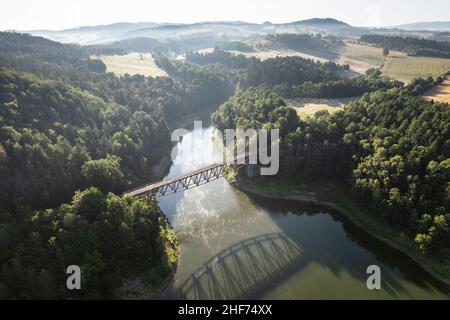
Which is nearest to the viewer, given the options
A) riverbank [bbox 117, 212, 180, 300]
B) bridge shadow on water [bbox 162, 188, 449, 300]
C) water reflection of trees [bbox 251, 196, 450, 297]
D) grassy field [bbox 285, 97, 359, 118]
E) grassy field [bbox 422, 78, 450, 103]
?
riverbank [bbox 117, 212, 180, 300]

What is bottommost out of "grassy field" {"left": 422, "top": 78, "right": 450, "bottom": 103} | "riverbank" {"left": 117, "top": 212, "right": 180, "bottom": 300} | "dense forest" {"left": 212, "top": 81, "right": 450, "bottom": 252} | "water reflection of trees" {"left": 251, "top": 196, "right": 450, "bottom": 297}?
"water reflection of trees" {"left": 251, "top": 196, "right": 450, "bottom": 297}

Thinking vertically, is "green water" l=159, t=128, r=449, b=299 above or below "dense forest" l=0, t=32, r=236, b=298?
below

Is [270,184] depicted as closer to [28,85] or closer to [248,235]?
[248,235]

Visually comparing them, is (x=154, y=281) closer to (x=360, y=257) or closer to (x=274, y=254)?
(x=274, y=254)

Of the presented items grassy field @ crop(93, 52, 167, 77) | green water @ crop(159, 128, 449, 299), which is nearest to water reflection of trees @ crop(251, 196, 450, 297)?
green water @ crop(159, 128, 449, 299)

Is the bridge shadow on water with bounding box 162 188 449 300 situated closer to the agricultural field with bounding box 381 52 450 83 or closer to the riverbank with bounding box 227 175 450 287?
the riverbank with bounding box 227 175 450 287

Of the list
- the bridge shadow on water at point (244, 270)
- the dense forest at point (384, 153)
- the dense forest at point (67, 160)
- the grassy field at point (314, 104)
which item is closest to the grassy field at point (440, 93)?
the dense forest at point (384, 153)

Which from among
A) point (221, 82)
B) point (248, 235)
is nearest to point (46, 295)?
point (248, 235)
